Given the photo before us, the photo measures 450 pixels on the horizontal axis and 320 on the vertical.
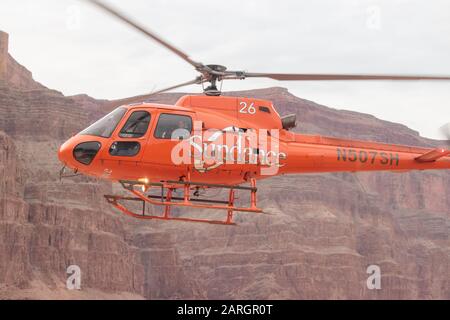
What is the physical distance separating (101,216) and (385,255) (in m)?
54.2

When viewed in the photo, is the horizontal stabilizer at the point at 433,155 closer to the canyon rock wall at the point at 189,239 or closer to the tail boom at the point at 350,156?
the tail boom at the point at 350,156

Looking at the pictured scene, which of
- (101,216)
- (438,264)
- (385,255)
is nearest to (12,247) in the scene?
(101,216)

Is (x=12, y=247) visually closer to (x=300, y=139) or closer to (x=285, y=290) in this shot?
(x=285, y=290)

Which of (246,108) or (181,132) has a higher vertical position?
(246,108)

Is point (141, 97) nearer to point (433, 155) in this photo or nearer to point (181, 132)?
point (181, 132)

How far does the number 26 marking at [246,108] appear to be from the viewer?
31484mm

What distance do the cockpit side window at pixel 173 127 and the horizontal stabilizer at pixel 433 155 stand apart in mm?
7630

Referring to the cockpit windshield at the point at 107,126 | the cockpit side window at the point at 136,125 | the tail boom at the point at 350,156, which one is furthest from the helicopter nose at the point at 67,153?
the tail boom at the point at 350,156

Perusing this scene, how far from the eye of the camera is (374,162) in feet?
108

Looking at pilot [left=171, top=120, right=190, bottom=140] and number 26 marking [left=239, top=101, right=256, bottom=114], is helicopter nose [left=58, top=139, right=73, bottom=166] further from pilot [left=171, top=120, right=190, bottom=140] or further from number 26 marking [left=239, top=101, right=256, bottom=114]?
number 26 marking [left=239, top=101, right=256, bottom=114]

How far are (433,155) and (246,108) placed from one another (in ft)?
19.1

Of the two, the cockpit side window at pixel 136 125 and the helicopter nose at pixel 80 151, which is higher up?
the cockpit side window at pixel 136 125

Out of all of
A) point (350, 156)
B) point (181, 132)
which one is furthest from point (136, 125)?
point (350, 156)

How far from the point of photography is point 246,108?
104ft
